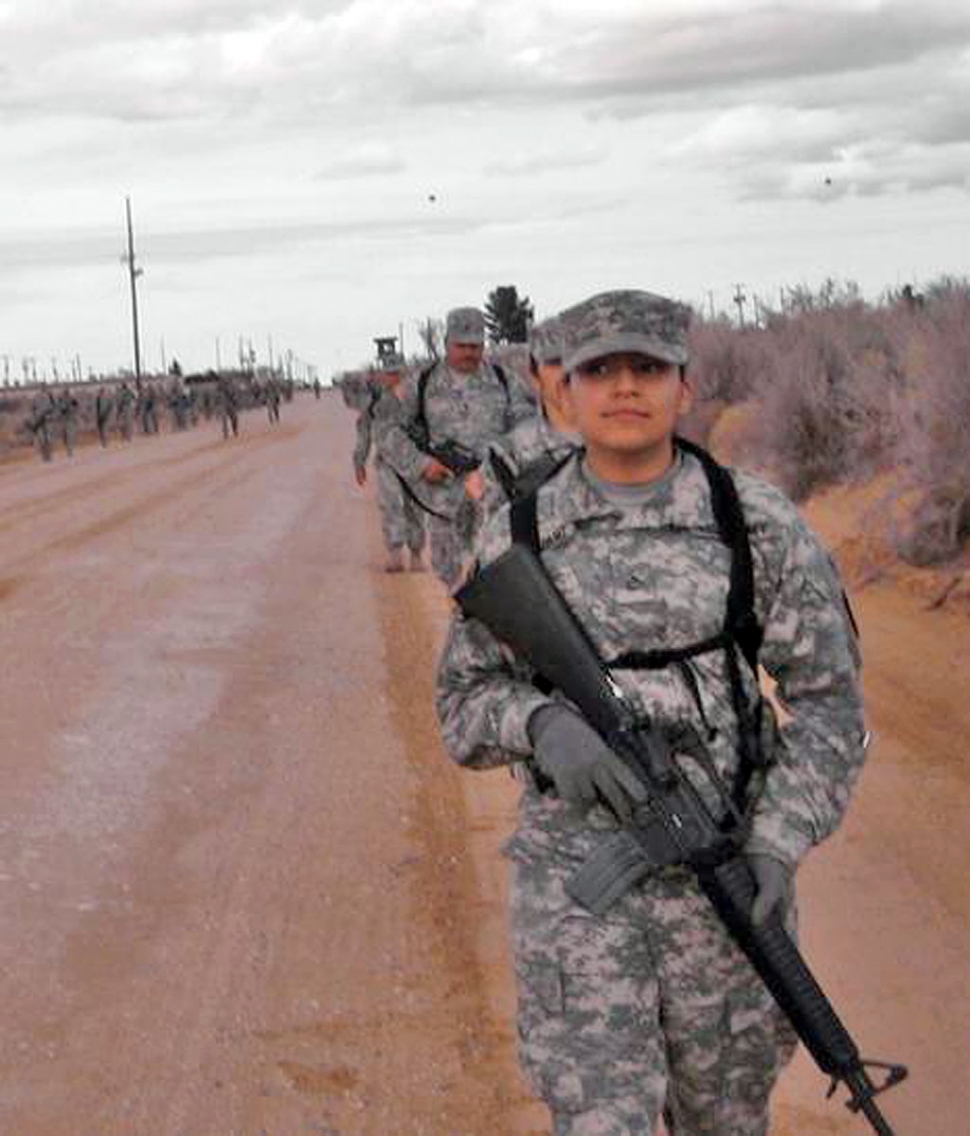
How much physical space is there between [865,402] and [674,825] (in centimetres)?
1532

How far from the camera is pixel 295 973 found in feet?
21.3

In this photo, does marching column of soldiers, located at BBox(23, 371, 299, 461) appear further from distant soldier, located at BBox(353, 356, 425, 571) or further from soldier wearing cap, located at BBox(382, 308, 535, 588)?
soldier wearing cap, located at BBox(382, 308, 535, 588)

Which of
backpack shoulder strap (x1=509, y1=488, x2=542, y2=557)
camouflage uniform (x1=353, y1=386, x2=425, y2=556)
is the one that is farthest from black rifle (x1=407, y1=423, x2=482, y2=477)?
backpack shoulder strap (x1=509, y1=488, x2=542, y2=557)

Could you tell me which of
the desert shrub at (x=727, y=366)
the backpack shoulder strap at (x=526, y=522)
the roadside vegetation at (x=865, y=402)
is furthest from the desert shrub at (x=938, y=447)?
the desert shrub at (x=727, y=366)

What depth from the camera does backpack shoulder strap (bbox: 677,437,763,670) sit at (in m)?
3.65

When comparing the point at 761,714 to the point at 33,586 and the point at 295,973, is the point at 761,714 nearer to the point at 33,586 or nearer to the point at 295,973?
the point at 295,973

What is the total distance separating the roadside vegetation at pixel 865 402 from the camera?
1484 cm

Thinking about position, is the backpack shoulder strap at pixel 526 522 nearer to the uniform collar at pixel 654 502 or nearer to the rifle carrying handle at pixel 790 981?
the uniform collar at pixel 654 502

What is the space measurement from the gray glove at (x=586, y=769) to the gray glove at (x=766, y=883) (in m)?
0.22

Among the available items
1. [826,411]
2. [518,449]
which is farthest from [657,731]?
[826,411]

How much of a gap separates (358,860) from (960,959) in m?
2.30

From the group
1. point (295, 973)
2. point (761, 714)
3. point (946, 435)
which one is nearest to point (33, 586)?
point (946, 435)

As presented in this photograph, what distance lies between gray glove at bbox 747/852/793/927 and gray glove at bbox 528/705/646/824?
219mm

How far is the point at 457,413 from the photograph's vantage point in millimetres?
10953
